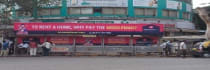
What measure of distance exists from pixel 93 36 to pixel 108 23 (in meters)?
1.90

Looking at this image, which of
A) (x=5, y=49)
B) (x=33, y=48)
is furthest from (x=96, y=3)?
(x=5, y=49)

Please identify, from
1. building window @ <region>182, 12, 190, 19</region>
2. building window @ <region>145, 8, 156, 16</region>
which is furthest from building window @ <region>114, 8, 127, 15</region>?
building window @ <region>182, 12, 190, 19</region>

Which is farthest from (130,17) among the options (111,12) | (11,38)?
(11,38)

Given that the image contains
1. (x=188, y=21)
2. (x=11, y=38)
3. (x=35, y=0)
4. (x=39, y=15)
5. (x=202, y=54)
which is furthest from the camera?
(x=188, y=21)

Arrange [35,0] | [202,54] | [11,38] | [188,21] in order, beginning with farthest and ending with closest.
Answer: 1. [188,21]
2. [35,0]
3. [11,38]
4. [202,54]

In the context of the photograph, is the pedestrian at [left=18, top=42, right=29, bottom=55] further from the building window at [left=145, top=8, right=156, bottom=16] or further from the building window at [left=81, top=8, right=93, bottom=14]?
the building window at [left=145, top=8, right=156, bottom=16]

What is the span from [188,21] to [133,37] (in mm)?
27015

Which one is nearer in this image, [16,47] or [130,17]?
[16,47]

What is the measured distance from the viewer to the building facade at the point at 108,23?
26750 mm

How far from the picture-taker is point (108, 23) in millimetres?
27875

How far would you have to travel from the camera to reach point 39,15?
43875 mm

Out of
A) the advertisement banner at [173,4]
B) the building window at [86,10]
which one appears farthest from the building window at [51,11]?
the advertisement banner at [173,4]

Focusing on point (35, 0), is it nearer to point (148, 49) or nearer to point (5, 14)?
point (5, 14)
